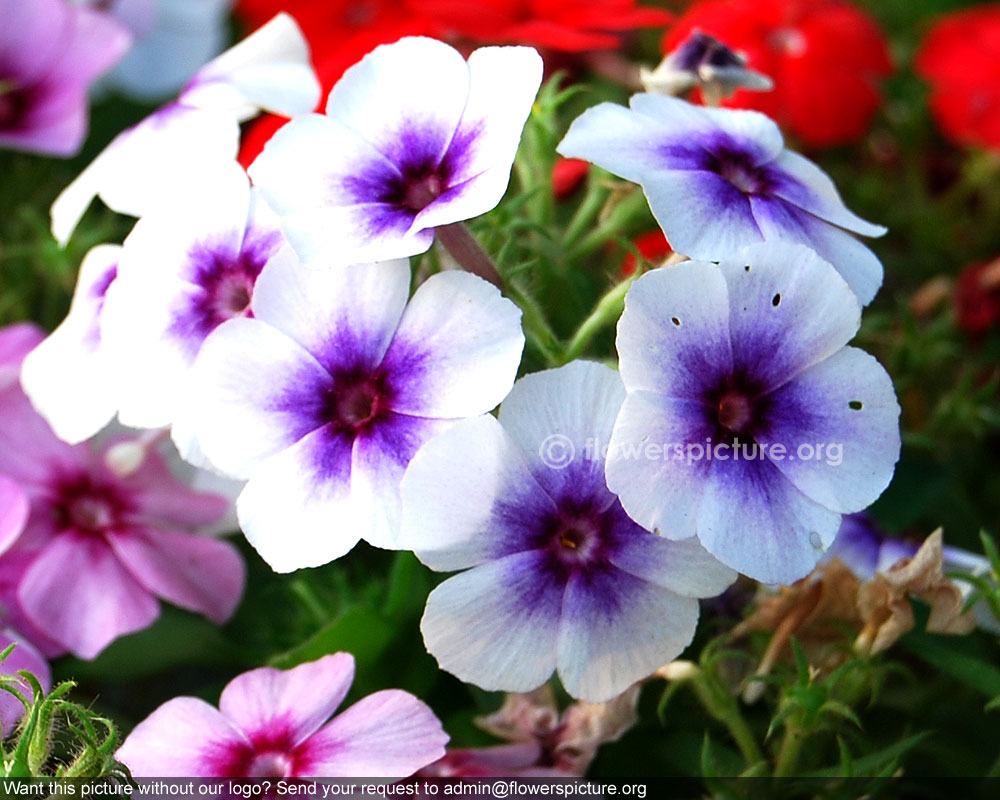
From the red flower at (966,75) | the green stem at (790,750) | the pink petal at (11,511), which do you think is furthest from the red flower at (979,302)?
the pink petal at (11,511)

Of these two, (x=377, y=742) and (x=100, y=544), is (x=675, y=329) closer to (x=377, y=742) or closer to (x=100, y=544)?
(x=377, y=742)

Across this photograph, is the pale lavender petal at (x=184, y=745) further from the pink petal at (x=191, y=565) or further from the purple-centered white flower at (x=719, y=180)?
the purple-centered white flower at (x=719, y=180)

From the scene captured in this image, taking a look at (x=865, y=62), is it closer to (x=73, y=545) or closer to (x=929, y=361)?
(x=929, y=361)

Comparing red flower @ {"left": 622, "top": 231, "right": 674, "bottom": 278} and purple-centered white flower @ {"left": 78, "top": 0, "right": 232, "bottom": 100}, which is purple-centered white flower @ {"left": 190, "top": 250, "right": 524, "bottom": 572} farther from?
purple-centered white flower @ {"left": 78, "top": 0, "right": 232, "bottom": 100}

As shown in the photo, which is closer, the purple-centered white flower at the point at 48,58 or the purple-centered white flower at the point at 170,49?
the purple-centered white flower at the point at 48,58

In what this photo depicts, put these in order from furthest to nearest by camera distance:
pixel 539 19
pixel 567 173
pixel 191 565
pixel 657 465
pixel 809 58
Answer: pixel 809 58, pixel 539 19, pixel 567 173, pixel 191 565, pixel 657 465

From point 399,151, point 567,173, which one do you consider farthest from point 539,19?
point 399,151
